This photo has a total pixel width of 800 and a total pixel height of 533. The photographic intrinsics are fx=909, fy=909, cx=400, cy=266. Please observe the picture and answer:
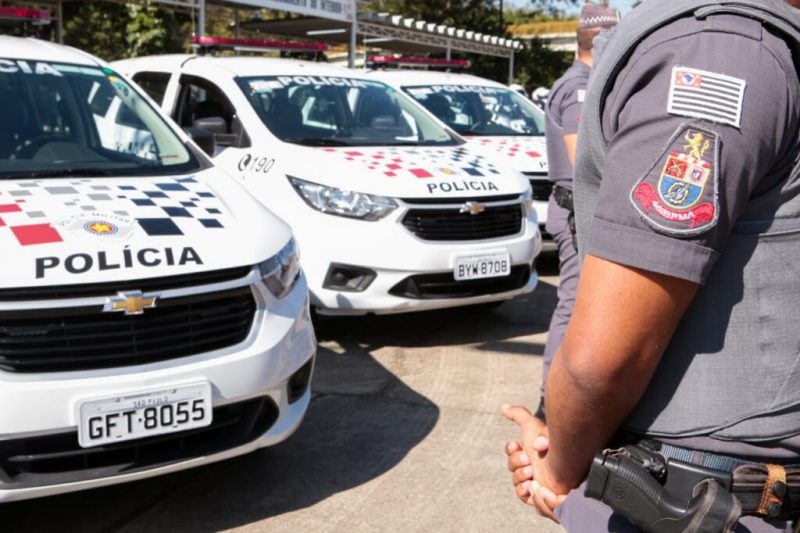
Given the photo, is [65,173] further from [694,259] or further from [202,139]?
[694,259]

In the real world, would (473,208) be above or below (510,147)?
below

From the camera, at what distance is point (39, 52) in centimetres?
430

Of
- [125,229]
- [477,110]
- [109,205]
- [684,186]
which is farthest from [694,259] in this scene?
[477,110]

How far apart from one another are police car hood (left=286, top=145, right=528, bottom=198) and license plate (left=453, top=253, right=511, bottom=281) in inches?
14.8

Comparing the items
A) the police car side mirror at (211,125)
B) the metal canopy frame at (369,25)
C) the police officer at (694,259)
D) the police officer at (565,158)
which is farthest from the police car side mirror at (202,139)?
the metal canopy frame at (369,25)

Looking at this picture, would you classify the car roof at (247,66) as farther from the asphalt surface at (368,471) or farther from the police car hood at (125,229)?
the police car hood at (125,229)

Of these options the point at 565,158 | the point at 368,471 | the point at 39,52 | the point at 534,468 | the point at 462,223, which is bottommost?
the point at 368,471

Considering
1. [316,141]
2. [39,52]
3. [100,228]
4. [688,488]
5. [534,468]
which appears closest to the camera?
[688,488]

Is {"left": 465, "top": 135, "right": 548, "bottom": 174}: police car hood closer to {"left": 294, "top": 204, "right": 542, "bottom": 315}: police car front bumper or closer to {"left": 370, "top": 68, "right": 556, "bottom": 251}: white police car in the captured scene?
{"left": 370, "top": 68, "right": 556, "bottom": 251}: white police car

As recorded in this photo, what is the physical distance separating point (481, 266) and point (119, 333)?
279 centimetres

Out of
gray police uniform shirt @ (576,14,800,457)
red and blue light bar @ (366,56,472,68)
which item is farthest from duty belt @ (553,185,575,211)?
red and blue light bar @ (366,56,472,68)

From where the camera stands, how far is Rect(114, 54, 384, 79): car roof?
20.1 ft

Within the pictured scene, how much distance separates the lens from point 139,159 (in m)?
4.00

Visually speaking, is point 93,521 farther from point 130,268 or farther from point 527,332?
point 527,332
